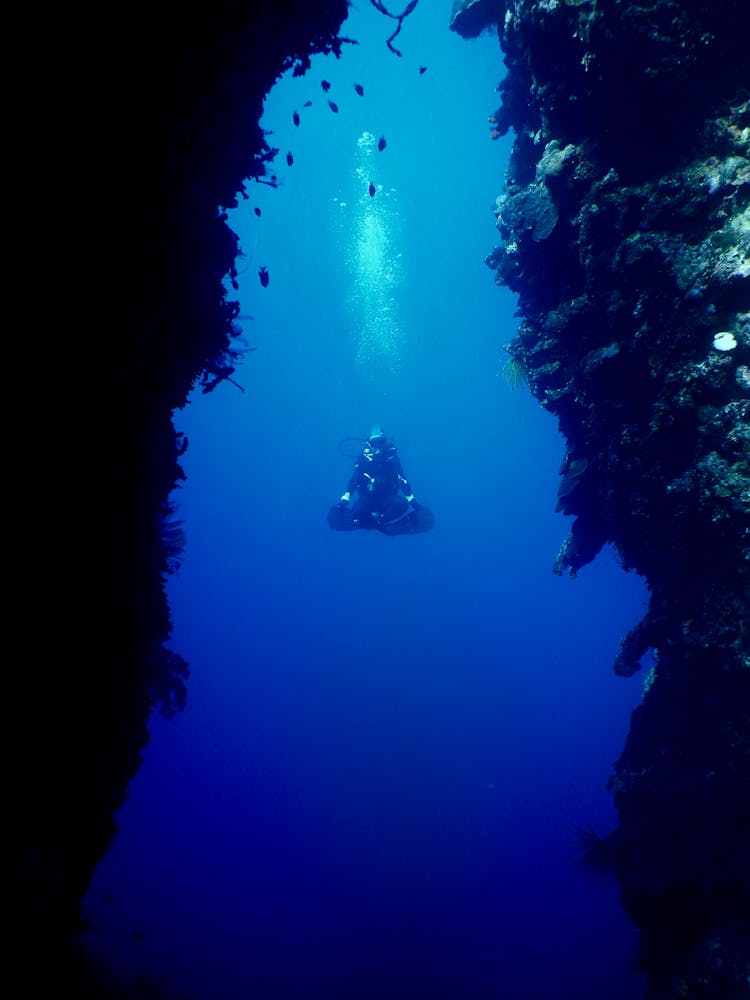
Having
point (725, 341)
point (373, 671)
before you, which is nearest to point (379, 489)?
point (725, 341)

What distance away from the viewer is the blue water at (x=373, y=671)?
3250 cm

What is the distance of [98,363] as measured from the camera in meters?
3.11

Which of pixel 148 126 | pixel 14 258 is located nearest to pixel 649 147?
pixel 148 126

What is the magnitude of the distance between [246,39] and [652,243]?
5.57 meters

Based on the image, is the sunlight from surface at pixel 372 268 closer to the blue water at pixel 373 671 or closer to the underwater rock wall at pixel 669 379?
the blue water at pixel 373 671

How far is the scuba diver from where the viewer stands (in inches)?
632

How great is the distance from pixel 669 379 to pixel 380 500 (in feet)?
34.4

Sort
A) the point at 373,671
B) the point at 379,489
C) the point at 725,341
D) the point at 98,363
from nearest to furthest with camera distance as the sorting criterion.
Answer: the point at 98,363 → the point at 725,341 → the point at 379,489 → the point at 373,671

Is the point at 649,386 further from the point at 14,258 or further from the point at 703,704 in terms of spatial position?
the point at 14,258

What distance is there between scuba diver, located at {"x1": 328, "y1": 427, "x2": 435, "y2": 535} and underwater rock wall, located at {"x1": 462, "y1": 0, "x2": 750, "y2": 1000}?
25.6ft

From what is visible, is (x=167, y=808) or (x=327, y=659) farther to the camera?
(x=327, y=659)

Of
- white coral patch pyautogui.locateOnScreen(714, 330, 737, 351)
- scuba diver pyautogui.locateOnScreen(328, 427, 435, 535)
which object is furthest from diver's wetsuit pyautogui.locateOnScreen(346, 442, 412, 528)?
white coral patch pyautogui.locateOnScreen(714, 330, 737, 351)

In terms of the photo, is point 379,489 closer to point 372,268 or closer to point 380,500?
point 380,500

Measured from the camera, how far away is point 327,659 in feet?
236
